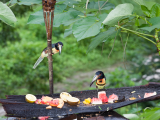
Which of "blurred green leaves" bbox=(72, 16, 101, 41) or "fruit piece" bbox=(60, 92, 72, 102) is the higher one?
"blurred green leaves" bbox=(72, 16, 101, 41)

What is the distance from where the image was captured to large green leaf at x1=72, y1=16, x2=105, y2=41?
594 mm

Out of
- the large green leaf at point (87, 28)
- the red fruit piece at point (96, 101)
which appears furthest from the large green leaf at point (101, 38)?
the red fruit piece at point (96, 101)

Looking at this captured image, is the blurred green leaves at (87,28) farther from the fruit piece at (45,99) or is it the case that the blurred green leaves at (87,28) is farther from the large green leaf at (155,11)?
the fruit piece at (45,99)

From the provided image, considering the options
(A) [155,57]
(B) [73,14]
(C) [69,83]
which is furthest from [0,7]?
(C) [69,83]

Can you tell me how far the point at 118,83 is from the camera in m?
1.92

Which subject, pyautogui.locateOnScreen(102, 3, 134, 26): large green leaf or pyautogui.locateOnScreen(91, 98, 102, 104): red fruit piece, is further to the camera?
pyautogui.locateOnScreen(91, 98, 102, 104): red fruit piece

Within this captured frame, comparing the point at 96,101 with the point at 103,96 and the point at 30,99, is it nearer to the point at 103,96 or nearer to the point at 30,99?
the point at 103,96

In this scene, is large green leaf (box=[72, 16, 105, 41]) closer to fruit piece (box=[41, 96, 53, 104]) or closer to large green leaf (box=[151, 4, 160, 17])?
large green leaf (box=[151, 4, 160, 17])

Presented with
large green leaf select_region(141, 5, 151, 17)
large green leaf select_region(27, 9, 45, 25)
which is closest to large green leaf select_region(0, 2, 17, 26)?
large green leaf select_region(27, 9, 45, 25)

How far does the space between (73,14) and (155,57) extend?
1.44 metres

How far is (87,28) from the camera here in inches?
24.2

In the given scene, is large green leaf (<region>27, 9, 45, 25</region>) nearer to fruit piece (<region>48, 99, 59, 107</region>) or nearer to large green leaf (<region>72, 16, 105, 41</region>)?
large green leaf (<region>72, 16, 105, 41</region>)

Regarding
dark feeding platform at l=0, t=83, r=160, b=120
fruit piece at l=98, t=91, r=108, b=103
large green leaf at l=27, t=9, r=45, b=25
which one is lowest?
dark feeding platform at l=0, t=83, r=160, b=120

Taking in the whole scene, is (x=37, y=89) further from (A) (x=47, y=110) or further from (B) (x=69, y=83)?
(A) (x=47, y=110)
